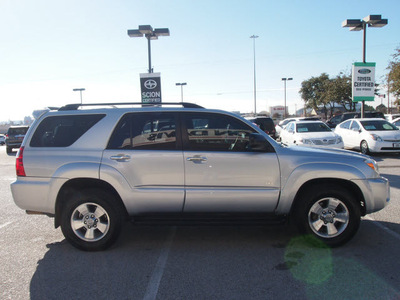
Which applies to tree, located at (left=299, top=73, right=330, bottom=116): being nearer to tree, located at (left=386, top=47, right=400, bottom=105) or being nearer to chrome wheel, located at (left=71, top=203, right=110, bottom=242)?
tree, located at (left=386, top=47, right=400, bottom=105)

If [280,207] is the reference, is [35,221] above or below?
below

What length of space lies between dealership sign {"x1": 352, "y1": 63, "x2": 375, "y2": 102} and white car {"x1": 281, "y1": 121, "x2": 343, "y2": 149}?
206 inches

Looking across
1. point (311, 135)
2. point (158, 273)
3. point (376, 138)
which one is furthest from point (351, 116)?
point (158, 273)

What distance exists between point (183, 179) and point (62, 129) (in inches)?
69.9

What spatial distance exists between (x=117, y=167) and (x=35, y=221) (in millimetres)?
2546

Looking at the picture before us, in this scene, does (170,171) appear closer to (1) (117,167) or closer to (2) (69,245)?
(1) (117,167)

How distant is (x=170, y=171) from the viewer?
4246 millimetres

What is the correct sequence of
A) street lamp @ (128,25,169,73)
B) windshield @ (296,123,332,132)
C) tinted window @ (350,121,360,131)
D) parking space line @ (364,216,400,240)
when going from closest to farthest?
1. parking space line @ (364,216,400,240)
2. windshield @ (296,123,332,132)
3. tinted window @ (350,121,360,131)
4. street lamp @ (128,25,169,73)

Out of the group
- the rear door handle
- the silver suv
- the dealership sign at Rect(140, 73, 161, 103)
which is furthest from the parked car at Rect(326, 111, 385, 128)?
the rear door handle

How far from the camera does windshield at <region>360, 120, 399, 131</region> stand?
541 inches

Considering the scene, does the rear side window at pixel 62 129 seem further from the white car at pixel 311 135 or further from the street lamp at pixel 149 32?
the street lamp at pixel 149 32

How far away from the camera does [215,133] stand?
14.4 ft

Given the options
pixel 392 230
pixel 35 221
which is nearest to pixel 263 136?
pixel 392 230

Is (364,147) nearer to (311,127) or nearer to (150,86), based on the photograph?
(311,127)
